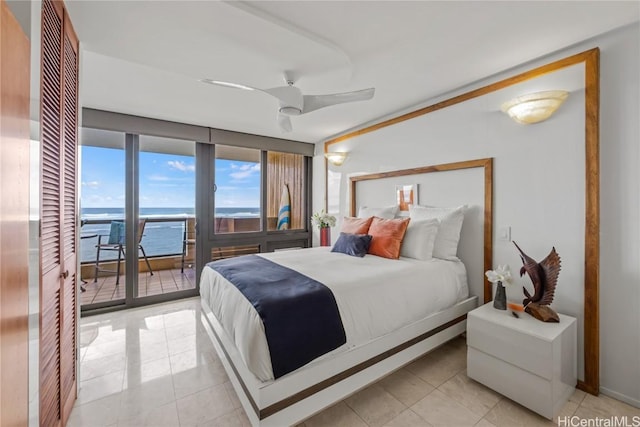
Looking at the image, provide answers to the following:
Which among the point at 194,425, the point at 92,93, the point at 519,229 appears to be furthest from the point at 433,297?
the point at 92,93

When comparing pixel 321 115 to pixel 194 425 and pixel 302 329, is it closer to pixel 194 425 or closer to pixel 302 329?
pixel 302 329

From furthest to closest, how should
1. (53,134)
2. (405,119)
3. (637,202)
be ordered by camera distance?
(405,119) → (637,202) → (53,134)

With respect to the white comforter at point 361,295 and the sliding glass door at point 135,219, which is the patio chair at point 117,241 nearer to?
the sliding glass door at point 135,219

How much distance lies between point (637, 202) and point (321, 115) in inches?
116

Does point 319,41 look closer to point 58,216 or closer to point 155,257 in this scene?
point 58,216

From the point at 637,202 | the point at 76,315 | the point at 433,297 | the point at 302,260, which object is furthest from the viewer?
the point at 302,260

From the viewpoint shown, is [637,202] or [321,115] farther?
[321,115]

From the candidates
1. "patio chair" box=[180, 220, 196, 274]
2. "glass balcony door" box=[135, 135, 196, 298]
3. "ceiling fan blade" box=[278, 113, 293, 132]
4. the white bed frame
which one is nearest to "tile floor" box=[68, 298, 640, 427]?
the white bed frame

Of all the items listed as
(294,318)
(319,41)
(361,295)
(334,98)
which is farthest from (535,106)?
(294,318)

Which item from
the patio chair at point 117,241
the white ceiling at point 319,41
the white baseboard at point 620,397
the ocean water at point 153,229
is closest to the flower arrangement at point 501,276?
the white baseboard at point 620,397

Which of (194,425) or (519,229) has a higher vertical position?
(519,229)

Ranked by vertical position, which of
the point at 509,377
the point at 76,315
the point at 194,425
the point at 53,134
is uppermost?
the point at 53,134

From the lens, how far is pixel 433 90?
277 centimetres

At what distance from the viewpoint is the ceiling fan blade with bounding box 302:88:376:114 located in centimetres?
213
